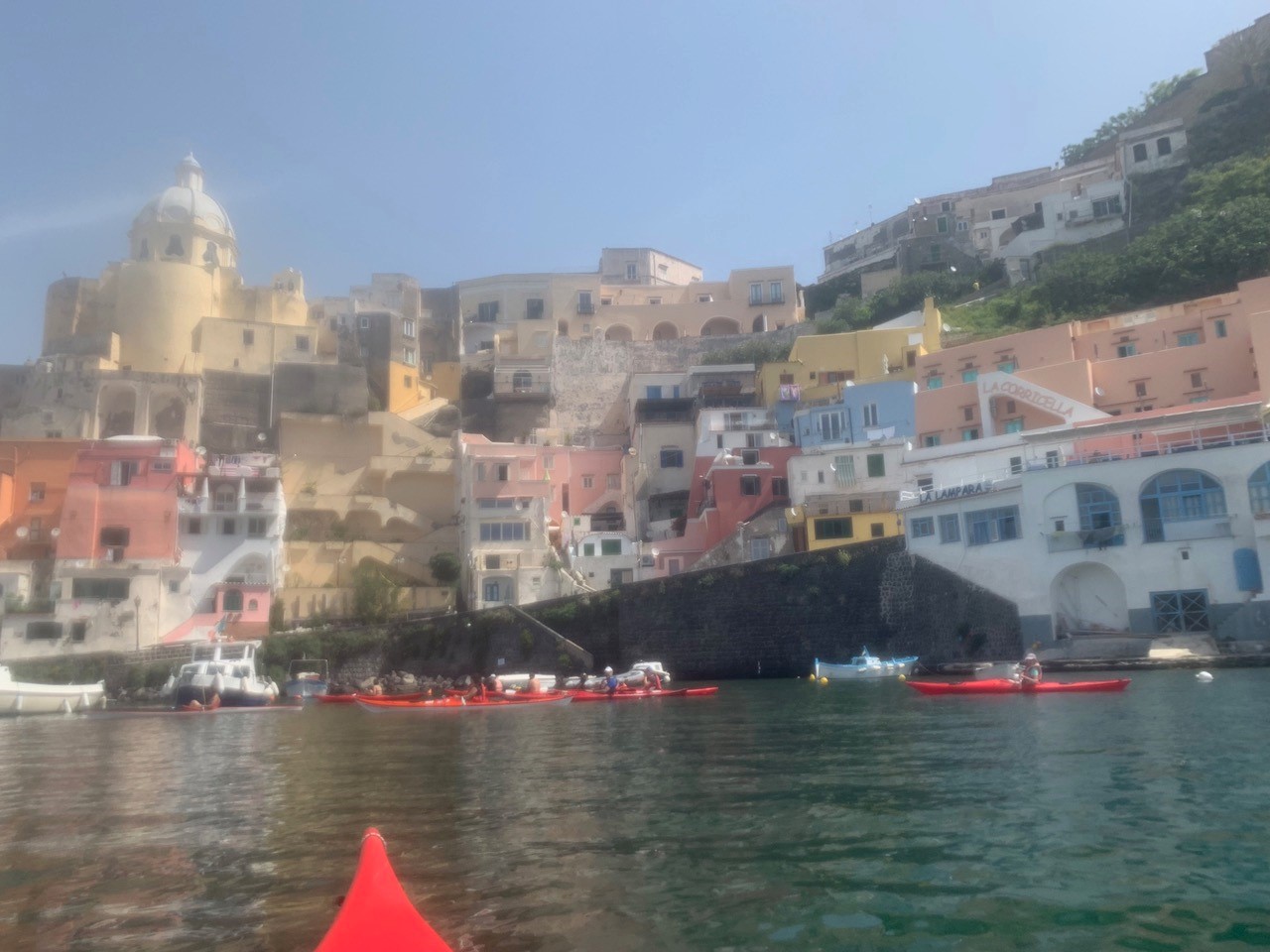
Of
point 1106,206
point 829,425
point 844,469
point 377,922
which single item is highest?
point 1106,206

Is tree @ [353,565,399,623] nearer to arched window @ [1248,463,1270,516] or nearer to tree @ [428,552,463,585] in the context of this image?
tree @ [428,552,463,585]

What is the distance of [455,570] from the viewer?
147 ft

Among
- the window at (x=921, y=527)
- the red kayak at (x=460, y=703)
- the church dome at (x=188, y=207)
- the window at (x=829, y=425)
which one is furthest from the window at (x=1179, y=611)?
the church dome at (x=188, y=207)

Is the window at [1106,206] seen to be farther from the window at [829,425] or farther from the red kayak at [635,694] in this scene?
the red kayak at [635,694]

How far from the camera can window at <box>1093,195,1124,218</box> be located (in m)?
58.6

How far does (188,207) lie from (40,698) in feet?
112

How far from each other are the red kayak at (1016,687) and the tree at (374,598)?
907 inches

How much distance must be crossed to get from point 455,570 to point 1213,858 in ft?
127

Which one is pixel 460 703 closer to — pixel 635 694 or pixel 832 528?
pixel 635 694

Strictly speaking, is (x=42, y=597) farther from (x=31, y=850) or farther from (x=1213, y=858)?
(x=1213, y=858)

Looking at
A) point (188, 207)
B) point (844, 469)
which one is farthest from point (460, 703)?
point (188, 207)

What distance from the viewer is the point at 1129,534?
30.6 meters

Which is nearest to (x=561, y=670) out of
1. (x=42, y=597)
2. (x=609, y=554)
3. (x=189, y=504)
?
(x=609, y=554)

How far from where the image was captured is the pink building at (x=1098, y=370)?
39.2 metres
